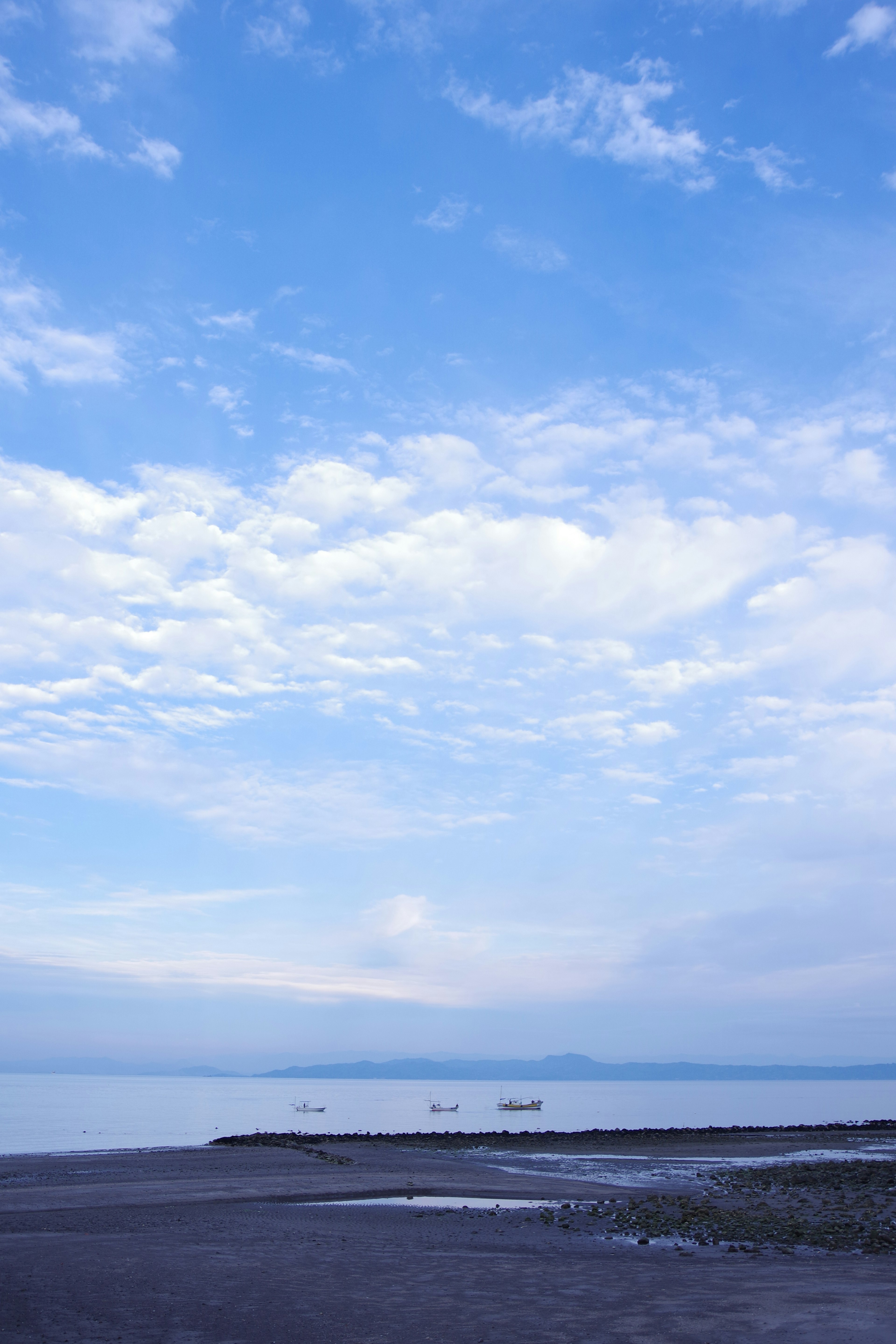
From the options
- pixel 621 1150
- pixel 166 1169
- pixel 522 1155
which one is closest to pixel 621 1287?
pixel 166 1169

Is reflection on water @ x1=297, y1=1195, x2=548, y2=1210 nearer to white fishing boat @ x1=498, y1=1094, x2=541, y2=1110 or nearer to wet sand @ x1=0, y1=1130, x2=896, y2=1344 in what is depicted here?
wet sand @ x1=0, y1=1130, x2=896, y2=1344

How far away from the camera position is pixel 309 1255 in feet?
65.8

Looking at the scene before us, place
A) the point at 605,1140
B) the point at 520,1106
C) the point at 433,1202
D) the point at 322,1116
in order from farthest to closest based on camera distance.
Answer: the point at 520,1106
the point at 322,1116
the point at 605,1140
the point at 433,1202

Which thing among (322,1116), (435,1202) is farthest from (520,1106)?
(435,1202)

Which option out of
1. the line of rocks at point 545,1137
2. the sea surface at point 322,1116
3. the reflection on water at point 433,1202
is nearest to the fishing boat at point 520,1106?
the sea surface at point 322,1116

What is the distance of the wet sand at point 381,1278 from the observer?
546 inches

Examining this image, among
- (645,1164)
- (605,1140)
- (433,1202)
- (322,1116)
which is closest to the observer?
(433,1202)

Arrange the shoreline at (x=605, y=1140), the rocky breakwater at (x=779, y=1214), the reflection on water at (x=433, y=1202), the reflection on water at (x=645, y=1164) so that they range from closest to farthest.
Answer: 1. the rocky breakwater at (x=779, y=1214)
2. the reflection on water at (x=433, y=1202)
3. the reflection on water at (x=645, y=1164)
4. the shoreline at (x=605, y=1140)

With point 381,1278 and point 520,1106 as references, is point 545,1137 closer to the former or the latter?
point 381,1278

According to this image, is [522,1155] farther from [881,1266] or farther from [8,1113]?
[8,1113]

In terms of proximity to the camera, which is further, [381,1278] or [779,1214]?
[779,1214]

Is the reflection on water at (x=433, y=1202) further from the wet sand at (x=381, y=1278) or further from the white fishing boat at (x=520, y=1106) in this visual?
the white fishing boat at (x=520, y=1106)

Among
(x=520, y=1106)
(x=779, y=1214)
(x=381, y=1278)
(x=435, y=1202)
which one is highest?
(x=381, y=1278)

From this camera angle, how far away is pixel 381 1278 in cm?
1778
